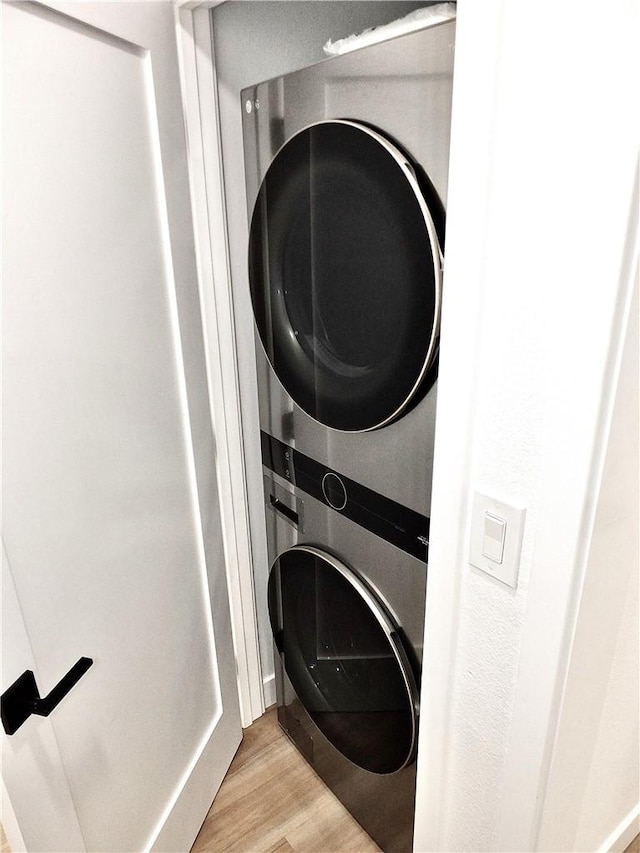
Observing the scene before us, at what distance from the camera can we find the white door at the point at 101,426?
2.64ft

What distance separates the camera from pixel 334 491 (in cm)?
117

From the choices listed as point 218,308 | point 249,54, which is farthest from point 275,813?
point 249,54

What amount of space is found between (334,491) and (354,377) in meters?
0.26

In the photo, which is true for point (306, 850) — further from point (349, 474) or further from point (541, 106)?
point (541, 106)

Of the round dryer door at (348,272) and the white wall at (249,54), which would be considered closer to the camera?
the round dryer door at (348,272)

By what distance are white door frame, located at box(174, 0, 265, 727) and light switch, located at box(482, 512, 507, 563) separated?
715 mm

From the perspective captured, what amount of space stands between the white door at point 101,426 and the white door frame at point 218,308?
5cm

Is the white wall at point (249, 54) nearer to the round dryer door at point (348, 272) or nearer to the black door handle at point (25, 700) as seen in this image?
Result: the round dryer door at point (348, 272)

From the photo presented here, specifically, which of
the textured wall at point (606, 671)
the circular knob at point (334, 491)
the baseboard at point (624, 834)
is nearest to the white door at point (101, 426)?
the circular knob at point (334, 491)

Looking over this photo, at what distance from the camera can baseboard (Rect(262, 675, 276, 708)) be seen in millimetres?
1772

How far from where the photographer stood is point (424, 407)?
92 cm

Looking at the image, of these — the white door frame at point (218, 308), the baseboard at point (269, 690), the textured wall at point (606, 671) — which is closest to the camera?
the textured wall at point (606, 671)

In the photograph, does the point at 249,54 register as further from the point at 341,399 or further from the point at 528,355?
the point at 528,355

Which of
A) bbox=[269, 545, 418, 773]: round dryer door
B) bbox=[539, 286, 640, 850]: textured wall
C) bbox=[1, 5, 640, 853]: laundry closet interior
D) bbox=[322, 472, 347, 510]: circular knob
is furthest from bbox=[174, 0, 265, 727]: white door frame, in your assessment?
bbox=[539, 286, 640, 850]: textured wall
